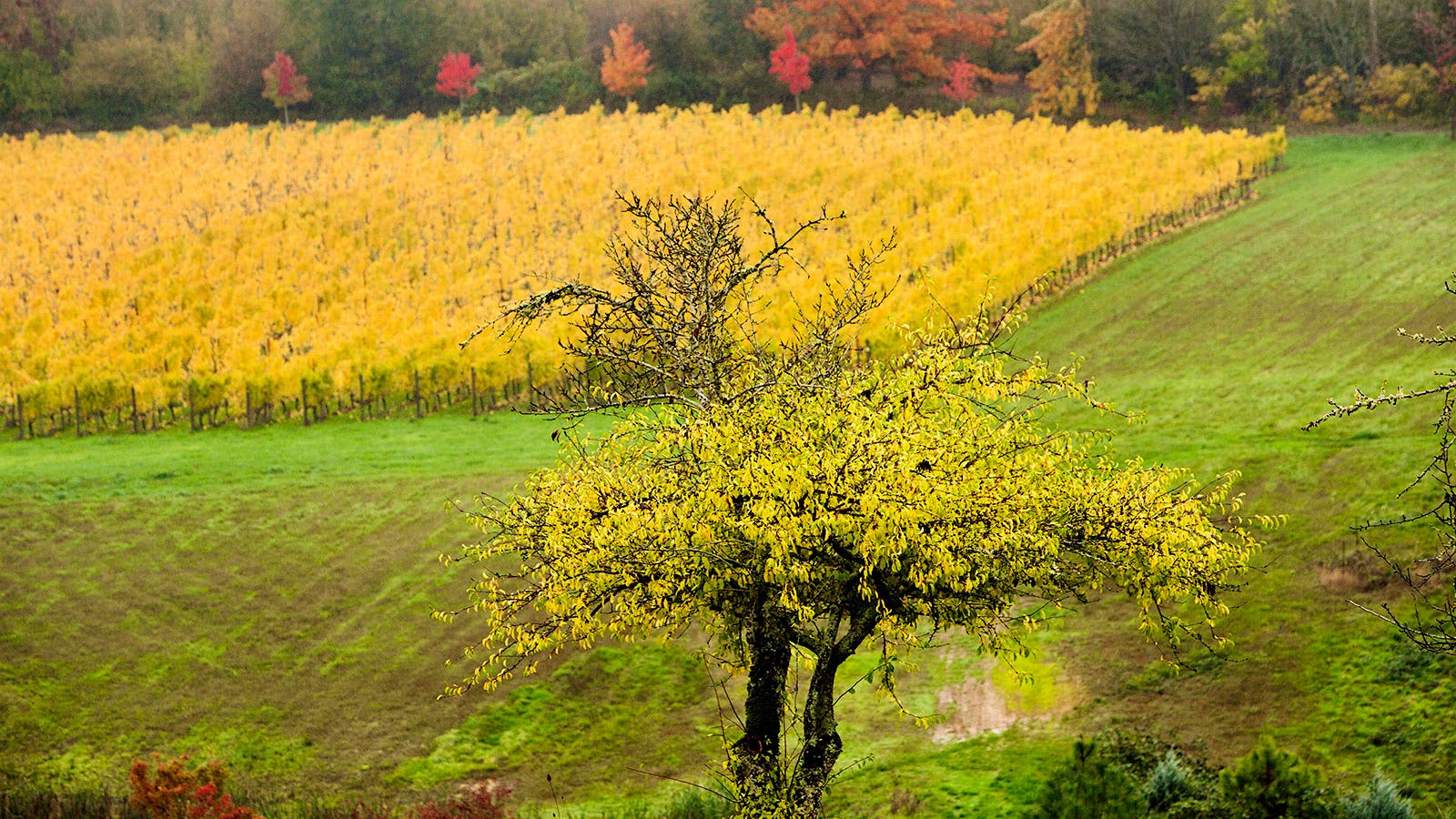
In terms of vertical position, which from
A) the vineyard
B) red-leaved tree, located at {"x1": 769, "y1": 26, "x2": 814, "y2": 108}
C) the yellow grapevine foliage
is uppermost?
red-leaved tree, located at {"x1": 769, "y1": 26, "x2": 814, "y2": 108}

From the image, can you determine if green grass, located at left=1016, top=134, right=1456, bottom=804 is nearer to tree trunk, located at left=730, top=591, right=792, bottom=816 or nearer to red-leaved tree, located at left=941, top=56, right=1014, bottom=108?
tree trunk, located at left=730, top=591, right=792, bottom=816

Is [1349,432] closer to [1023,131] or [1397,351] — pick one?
[1397,351]

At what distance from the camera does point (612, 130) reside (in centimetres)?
8138

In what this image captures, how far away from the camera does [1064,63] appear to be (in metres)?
88.6

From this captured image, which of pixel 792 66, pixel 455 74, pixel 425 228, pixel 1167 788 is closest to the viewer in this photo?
pixel 1167 788

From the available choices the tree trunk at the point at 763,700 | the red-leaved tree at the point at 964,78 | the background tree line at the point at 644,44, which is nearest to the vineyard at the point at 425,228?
the red-leaved tree at the point at 964,78

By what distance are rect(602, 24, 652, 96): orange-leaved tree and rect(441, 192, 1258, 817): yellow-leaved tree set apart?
78821 mm

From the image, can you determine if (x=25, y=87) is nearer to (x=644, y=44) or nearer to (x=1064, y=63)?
(x=644, y=44)

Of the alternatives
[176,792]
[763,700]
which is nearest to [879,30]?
[763,700]

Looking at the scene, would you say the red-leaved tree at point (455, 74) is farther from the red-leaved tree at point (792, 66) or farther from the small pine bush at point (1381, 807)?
the small pine bush at point (1381, 807)

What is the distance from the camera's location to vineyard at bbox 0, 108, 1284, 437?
44.8m

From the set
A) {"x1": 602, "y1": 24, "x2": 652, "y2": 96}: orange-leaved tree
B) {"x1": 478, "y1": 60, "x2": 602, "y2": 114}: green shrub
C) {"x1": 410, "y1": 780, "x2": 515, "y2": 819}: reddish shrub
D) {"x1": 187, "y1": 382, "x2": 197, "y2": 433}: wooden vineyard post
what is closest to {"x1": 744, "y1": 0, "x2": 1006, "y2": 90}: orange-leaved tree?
{"x1": 602, "y1": 24, "x2": 652, "y2": 96}: orange-leaved tree

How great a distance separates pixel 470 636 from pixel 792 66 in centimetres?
6963

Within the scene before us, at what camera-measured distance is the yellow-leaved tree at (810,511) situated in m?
16.1
